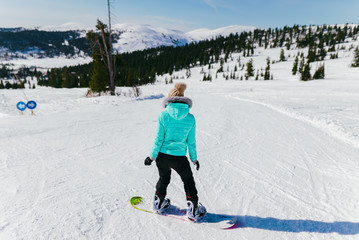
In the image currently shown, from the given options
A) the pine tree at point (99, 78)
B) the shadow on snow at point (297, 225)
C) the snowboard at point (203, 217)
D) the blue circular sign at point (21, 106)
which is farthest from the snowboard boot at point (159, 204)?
the pine tree at point (99, 78)

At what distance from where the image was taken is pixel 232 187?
12.0 ft

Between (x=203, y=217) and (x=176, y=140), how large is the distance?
1276 mm

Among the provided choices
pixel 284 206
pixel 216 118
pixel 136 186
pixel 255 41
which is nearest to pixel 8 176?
pixel 136 186

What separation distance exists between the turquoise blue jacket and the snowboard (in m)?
0.98

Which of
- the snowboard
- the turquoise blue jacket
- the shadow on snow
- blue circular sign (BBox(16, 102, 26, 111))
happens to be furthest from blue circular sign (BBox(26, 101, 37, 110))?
the shadow on snow

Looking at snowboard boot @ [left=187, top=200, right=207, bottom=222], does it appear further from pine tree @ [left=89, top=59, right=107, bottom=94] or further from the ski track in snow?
pine tree @ [left=89, top=59, right=107, bottom=94]

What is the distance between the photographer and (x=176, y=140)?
8.48ft

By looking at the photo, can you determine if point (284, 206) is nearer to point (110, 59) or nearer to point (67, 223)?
point (67, 223)

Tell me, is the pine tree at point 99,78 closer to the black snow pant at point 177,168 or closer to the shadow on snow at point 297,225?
the black snow pant at point 177,168

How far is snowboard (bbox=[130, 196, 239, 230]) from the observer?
272 cm

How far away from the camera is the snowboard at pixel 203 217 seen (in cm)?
272

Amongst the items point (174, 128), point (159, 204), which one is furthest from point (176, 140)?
point (159, 204)

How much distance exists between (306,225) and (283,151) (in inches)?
120

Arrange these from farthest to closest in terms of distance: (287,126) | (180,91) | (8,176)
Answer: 1. (287,126)
2. (8,176)
3. (180,91)
